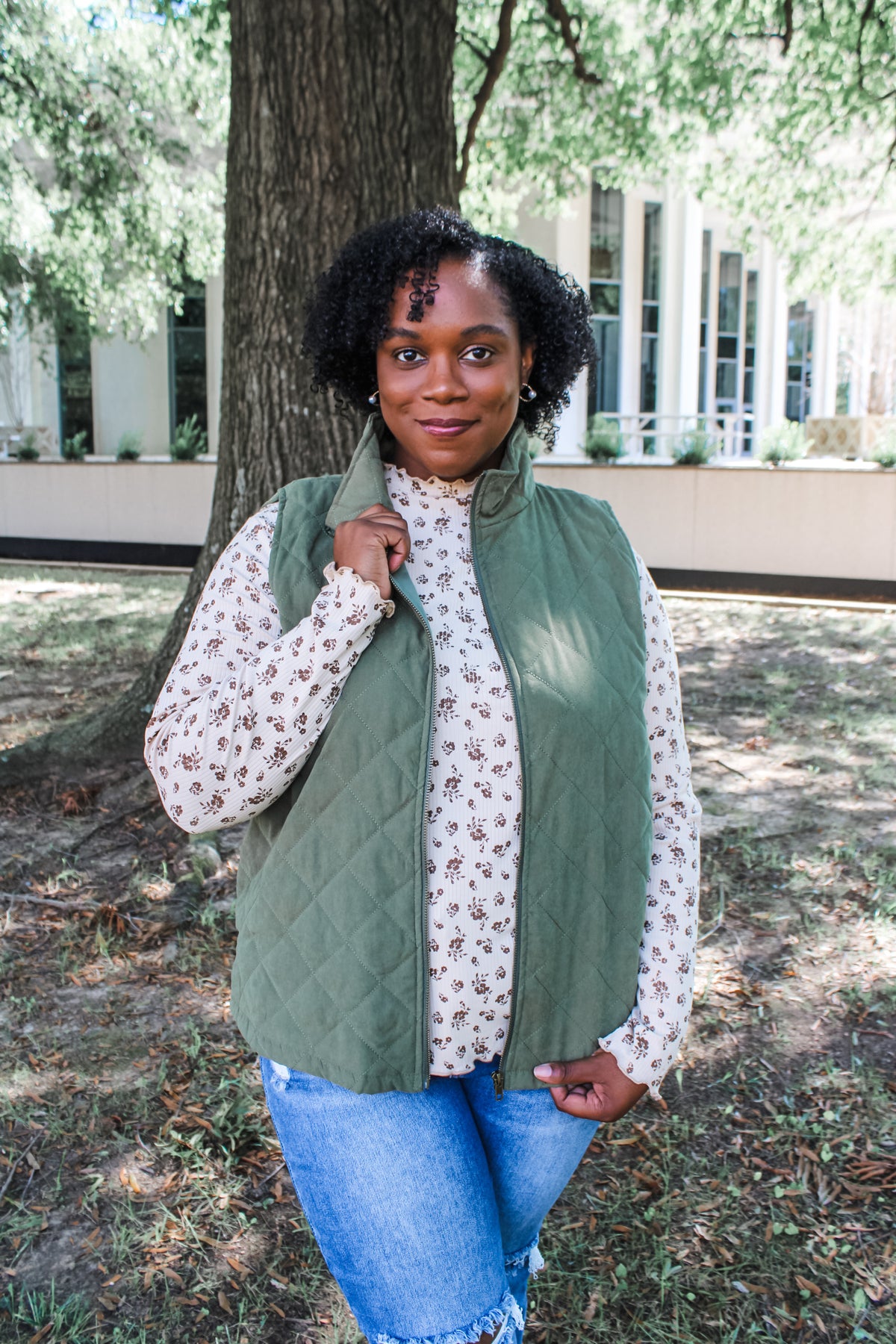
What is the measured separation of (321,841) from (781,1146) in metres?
2.09

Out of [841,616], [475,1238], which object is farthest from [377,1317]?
[841,616]

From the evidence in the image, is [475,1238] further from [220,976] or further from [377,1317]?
[220,976]

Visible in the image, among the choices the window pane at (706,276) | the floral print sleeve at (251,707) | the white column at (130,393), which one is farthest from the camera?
the window pane at (706,276)

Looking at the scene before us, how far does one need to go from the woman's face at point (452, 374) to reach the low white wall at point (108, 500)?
1291 centimetres

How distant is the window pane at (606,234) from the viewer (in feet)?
77.3

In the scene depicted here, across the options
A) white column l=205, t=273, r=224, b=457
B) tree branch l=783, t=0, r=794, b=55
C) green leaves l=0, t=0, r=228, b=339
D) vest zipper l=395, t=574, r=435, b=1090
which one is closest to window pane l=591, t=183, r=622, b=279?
white column l=205, t=273, r=224, b=457

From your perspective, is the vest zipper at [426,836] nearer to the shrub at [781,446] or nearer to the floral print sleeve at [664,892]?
the floral print sleeve at [664,892]

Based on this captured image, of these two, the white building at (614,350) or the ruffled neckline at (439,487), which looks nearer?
the ruffled neckline at (439,487)

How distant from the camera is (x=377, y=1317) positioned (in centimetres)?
159

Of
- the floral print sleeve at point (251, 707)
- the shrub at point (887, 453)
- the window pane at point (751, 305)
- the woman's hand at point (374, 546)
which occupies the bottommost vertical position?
the floral print sleeve at point (251, 707)

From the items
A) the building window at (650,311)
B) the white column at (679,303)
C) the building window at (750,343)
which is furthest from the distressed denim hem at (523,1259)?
the building window at (750,343)

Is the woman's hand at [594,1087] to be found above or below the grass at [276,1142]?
above

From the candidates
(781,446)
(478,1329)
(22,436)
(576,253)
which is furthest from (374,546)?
(22,436)

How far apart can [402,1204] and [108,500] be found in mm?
14644
